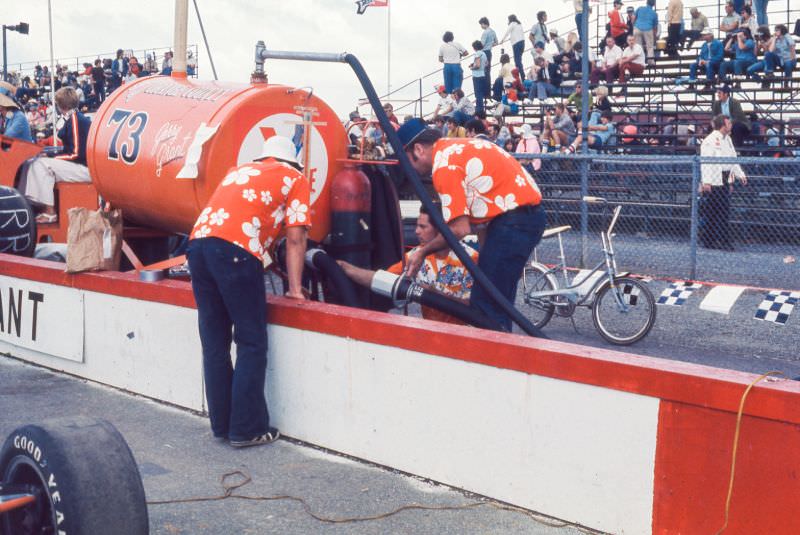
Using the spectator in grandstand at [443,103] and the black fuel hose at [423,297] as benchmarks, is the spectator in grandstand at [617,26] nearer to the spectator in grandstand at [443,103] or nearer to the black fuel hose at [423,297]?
the spectator in grandstand at [443,103]

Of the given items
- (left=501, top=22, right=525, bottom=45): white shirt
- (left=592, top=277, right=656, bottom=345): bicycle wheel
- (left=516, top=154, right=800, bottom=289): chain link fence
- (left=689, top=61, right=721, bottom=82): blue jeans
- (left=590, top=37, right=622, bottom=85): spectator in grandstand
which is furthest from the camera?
(left=501, top=22, right=525, bottom=45): white shirt

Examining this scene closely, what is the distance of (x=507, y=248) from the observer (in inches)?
245

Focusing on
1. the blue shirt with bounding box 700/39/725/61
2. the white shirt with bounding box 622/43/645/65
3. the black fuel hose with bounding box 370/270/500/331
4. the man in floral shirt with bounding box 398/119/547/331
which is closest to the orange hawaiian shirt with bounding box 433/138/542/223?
the man in floral shirt with bounding box 398/119/547/331

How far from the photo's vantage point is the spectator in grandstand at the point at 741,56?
19.4 meters

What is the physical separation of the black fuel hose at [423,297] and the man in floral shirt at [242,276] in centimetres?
77

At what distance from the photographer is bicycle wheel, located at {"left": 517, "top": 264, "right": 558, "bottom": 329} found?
9805 mm

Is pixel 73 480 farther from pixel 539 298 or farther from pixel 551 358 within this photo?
pixel 539 298

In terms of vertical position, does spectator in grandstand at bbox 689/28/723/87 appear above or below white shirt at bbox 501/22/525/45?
below

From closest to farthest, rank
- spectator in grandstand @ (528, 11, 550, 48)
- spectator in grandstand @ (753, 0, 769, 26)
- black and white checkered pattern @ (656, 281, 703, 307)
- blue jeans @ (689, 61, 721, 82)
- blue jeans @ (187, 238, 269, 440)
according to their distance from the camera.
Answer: blue jeans @ (187, 238, 269, 440) → black and white checkered pattern @ (656, 281, 703, 307) → blue jeans @ (689, 61, 721, 82) → spectator in grandstand @ (753, 0, 769, 26) → spectator in grandstand @ (528, 11, 550, 48)

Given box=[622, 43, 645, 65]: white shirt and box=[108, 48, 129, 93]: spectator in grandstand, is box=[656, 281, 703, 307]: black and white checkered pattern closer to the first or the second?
box=[622, 43, 645, 65]: white shirt

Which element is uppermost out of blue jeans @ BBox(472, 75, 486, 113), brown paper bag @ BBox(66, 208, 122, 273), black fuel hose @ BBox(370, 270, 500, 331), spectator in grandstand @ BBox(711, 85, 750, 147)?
blue jeans @ BBox(472, 75, 486, 113)

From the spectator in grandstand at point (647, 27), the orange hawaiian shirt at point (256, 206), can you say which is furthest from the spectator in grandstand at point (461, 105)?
the orange hawaiian shirt at point (256, 206)

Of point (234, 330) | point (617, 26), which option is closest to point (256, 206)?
point (234, 330)

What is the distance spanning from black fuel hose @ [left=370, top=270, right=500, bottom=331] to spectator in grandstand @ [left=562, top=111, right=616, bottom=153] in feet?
37.3
